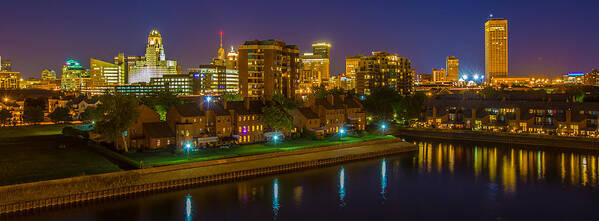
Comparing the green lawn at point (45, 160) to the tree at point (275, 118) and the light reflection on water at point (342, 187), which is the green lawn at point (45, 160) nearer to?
the light reflection on water at point (342, 187)

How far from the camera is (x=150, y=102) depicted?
3041 inches

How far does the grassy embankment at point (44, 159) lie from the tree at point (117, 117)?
8.73ft

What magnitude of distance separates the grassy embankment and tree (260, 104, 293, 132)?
19822 millimetres

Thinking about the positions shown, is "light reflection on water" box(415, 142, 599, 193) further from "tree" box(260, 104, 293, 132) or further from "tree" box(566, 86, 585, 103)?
"tree" box(566, 86, 585, 103)

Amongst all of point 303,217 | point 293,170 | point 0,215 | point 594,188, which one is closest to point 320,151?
point 293,170

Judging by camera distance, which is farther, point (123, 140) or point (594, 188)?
point (123, 140)

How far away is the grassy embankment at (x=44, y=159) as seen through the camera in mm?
38594

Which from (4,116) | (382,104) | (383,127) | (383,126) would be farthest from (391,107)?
(4,116)

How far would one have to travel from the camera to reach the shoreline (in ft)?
216

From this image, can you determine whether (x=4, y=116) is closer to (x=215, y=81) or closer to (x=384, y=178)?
(x=384, y=178)

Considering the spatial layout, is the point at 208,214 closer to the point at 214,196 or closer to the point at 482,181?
the point at 214,196

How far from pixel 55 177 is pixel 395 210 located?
89.4 ft

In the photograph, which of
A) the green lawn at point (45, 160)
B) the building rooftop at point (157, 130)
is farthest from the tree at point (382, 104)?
the green lawn at point (45, 160)

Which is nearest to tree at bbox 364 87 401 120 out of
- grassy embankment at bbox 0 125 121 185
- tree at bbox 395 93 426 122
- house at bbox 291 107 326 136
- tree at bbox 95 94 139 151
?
tree at bbox 395 93 426 122
